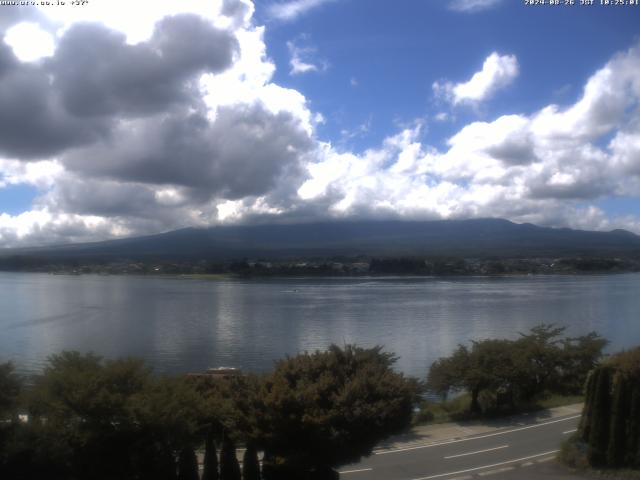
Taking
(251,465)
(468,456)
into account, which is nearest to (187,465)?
(251,465)

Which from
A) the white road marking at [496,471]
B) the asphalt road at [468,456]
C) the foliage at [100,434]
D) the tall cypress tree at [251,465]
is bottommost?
the asphalt road at [468,456]

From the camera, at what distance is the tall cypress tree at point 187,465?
27.8 ft

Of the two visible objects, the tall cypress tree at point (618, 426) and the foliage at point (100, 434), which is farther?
the tall cypress tree at point (618, 426)

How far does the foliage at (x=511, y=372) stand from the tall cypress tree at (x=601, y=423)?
6.51 meters

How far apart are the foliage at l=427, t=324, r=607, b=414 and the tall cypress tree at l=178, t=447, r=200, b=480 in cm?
966

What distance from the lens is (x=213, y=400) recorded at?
9.84 metres

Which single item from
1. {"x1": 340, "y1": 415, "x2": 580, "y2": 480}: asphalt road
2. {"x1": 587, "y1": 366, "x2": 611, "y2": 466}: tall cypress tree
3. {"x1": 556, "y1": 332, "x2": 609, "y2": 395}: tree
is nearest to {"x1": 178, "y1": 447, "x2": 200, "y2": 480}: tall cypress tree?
{"x1": 340, "y1": 415, "x2": 580, "y2": 480}: asphalt road

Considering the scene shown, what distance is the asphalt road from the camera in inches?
412

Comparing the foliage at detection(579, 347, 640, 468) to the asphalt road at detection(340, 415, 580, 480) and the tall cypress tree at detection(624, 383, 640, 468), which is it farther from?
the asphalt road at detection(340, 415, 580, 480)

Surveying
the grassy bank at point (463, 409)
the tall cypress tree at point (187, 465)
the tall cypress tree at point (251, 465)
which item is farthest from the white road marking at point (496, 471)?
the grassy bank at point (463, 409)

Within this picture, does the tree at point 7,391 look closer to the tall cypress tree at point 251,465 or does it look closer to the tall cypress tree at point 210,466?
the tall cypress tree at point 210,466

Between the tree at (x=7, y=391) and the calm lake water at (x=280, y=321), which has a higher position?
the tree at (x=7, y=391)

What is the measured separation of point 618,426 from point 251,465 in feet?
18.1

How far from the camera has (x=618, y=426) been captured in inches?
378
